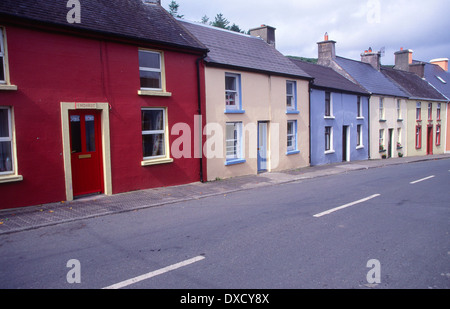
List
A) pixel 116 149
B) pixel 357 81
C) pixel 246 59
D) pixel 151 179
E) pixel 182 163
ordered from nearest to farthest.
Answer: pixel 116 149 → pixel 151 179 → pixel 182 163 → pixel 246 59 → pixel 357 81

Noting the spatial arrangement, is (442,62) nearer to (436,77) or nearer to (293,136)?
(436,77)

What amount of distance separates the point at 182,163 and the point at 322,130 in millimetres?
11775

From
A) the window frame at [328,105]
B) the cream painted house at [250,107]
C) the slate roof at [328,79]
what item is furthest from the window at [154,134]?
the window frame at [328,105]

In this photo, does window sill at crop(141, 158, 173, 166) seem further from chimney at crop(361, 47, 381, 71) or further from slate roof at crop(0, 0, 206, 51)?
chimney at crop(361, 47, 381, 71)

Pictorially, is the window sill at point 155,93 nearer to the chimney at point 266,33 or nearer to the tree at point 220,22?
the chimney at point 266,33

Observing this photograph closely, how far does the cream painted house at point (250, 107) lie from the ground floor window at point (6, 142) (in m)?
6.80

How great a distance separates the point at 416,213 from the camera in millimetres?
8320

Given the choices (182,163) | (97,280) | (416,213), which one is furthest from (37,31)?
(416,213)

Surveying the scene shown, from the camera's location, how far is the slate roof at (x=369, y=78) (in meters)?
28.1

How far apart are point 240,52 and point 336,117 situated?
31.7 ft

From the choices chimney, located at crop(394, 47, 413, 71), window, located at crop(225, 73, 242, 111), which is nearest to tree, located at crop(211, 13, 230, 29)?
chimney, located at crop(394, 47, 413, 71)

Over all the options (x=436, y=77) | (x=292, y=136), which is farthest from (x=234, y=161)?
(x=436, y=77)

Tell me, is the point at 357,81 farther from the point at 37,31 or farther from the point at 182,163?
the point at 37,31

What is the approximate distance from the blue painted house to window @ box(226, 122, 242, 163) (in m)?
6.82
